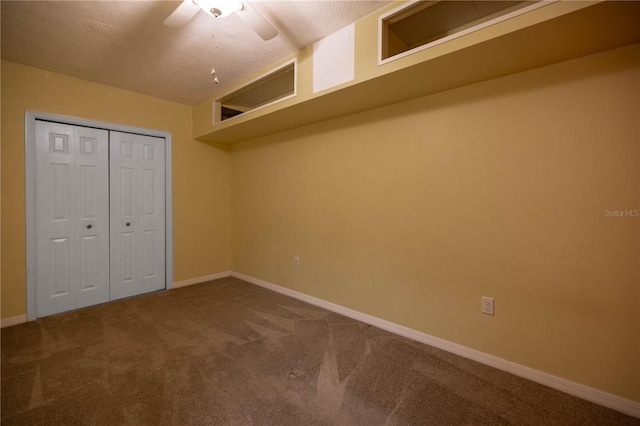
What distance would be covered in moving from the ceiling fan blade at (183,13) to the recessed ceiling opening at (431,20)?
121 cm

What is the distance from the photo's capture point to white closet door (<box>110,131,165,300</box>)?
3.27 metres

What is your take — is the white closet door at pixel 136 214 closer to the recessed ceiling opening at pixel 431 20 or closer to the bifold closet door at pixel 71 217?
the bifold closet door at pixel 71 217

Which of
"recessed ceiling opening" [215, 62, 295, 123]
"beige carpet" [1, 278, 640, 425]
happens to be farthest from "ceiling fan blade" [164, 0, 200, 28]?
"beige carpet" [1, 278, 640, 425]

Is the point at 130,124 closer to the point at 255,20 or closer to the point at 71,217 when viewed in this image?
the point at 71,217

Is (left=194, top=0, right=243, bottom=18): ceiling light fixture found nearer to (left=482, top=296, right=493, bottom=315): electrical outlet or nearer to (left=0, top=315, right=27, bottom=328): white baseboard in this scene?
(left=482, top=296, right=493, bottom=315): electrical outlet

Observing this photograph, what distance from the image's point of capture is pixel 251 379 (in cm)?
184

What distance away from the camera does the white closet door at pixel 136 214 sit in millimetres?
3271

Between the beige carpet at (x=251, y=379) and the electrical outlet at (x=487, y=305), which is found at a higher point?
the electrical outlet at (x=487, y=305)

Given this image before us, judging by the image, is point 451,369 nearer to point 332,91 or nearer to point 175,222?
point 332,91

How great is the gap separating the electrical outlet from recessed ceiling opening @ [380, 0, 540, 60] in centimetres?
184

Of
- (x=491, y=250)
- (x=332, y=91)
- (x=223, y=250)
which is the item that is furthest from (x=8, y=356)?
(x=491, y=250)

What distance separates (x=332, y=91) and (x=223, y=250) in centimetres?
304

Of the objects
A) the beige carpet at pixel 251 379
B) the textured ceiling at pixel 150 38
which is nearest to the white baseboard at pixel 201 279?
the beige carpet at pixel 251 379

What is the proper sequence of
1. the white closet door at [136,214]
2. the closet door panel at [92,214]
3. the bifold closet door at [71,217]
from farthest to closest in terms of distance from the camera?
the white closet door at [136,214], the closet door panel at [92,214], the bifold closet door at [71,217]
